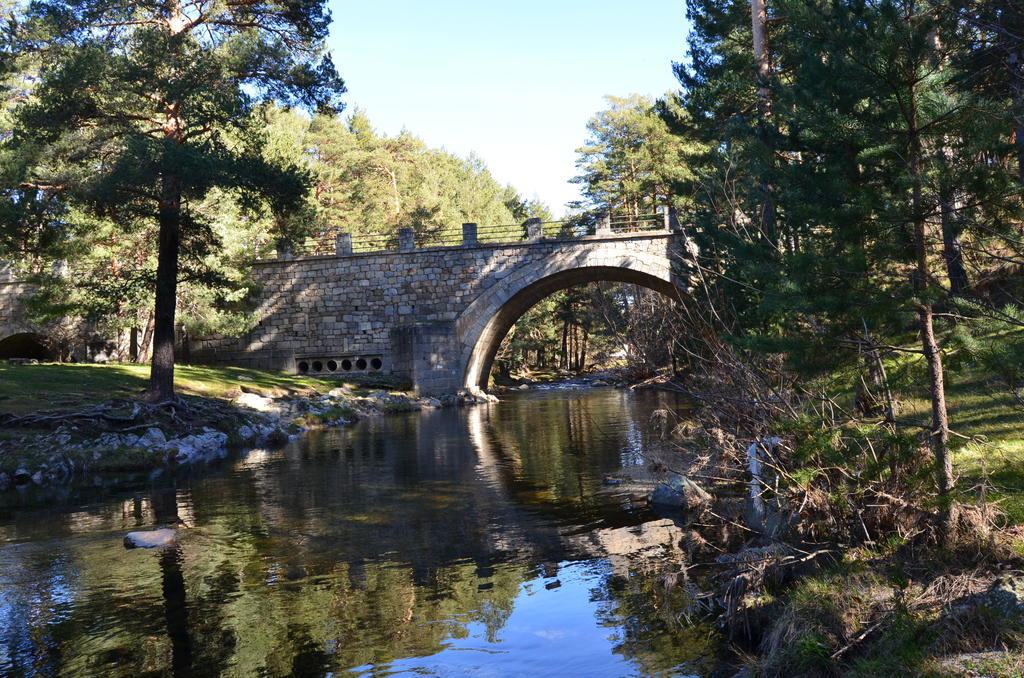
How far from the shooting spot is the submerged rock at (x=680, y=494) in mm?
8859

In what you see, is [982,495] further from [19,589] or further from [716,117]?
[716,117]

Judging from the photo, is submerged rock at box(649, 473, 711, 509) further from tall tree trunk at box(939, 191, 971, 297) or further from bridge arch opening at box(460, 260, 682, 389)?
bridge arch opening at box(460, 260, 682, 389)

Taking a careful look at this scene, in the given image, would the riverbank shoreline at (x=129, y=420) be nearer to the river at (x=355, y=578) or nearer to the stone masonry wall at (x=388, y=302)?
the river at (x=355, y=578)

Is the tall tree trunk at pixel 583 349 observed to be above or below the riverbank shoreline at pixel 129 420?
above

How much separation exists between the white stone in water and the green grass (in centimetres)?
840

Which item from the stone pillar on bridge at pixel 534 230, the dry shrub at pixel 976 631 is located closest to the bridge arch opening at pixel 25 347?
the stone pillar on bridge at pixel 534 230

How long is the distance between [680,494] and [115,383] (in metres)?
16.3

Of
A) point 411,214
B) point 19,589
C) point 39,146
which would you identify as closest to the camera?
point 19,589

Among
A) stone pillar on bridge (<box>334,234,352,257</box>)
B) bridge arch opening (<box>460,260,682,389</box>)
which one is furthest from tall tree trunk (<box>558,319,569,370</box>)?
stone pillar on bridge (<box>334,234,352,257</box>)

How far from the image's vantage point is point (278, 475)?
46.1 feet

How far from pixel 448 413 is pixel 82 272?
12.1 metres

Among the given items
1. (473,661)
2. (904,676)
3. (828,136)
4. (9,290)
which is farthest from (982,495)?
(9,290)

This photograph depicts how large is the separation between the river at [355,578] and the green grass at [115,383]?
4.99m

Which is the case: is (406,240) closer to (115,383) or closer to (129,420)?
(115,383)
